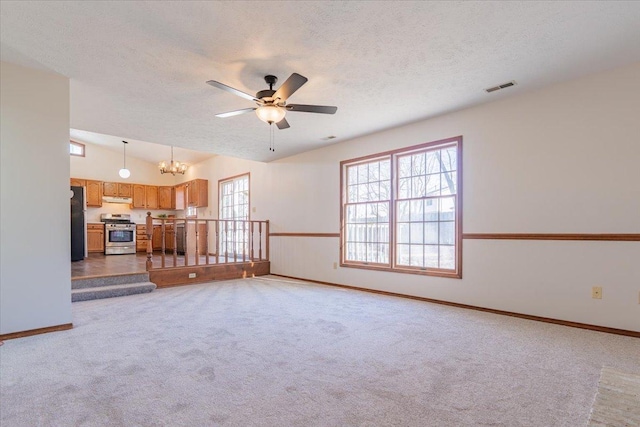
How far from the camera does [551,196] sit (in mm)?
3352

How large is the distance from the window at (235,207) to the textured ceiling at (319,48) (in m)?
4.02

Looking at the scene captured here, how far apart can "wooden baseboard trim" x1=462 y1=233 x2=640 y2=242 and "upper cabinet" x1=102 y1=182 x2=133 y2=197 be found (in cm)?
972

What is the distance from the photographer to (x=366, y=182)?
5.21 m

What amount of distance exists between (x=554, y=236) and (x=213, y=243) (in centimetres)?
788

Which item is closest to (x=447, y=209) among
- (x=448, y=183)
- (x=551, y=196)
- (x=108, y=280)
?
(x=448, y=183)

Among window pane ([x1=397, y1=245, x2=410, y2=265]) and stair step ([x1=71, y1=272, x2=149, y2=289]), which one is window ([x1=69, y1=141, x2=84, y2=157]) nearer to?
stair step ([x1=71, y1=272, x2=149, y2=289])

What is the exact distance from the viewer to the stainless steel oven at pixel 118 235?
8.82 metres

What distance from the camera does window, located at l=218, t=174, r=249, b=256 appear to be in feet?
25.6

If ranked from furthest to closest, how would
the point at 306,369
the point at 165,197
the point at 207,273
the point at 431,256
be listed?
the point at 165,197
the point at 207,273
the point at 431,256
the point at 306,369

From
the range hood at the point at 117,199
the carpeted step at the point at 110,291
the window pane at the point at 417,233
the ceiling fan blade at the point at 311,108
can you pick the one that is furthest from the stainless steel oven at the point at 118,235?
the window pane at the point at 417,233

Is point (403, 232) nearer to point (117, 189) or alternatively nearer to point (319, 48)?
point (319, 48)

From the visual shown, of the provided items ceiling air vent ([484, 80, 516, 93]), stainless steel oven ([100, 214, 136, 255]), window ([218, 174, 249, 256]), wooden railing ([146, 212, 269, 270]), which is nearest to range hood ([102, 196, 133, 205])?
stainless steel oven ([100, 214, 136, 255])

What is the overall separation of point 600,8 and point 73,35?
3.86m

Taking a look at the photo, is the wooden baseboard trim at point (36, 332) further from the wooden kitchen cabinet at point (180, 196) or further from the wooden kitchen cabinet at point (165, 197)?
the wooden kitchen cabinet at point (165, 197)
